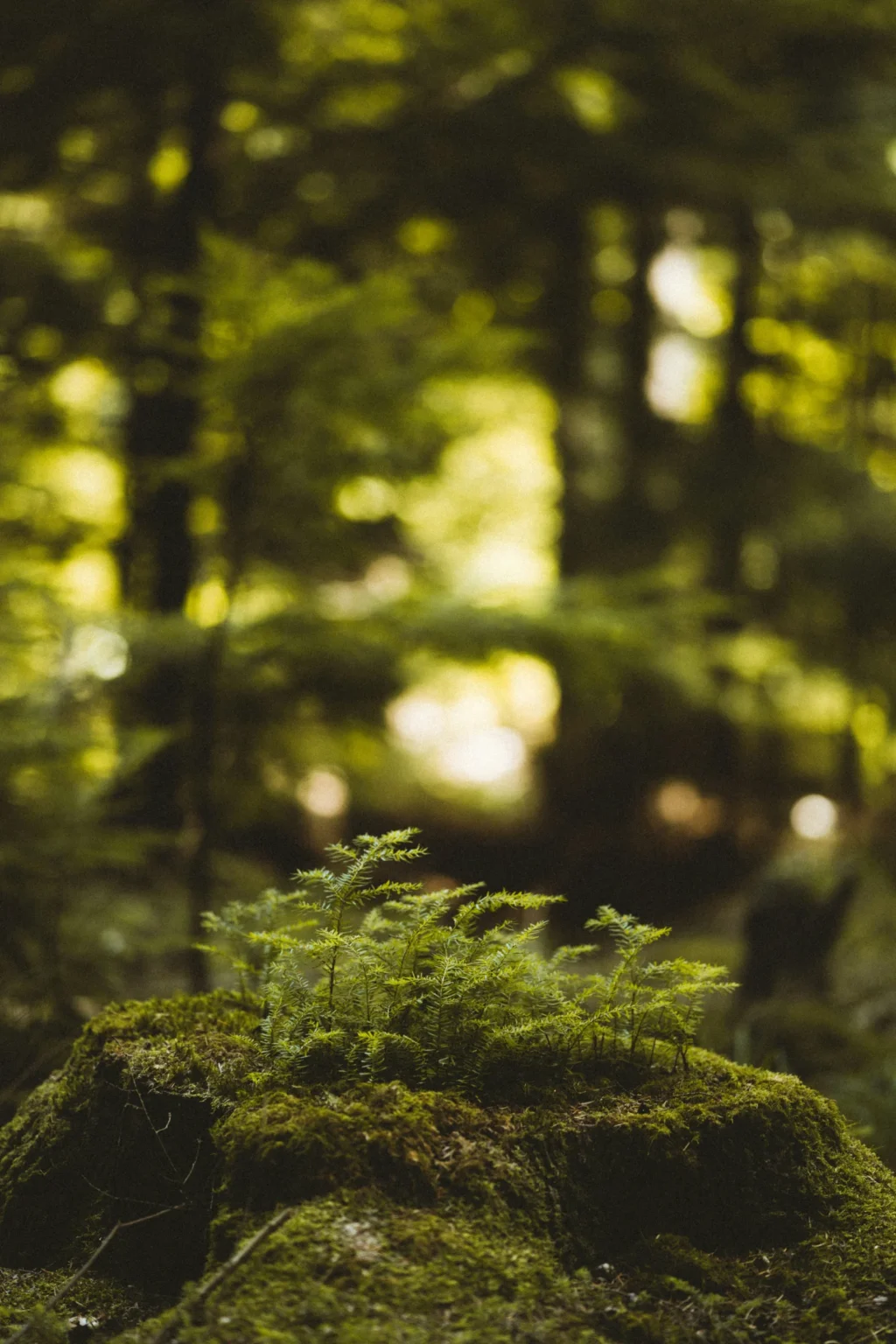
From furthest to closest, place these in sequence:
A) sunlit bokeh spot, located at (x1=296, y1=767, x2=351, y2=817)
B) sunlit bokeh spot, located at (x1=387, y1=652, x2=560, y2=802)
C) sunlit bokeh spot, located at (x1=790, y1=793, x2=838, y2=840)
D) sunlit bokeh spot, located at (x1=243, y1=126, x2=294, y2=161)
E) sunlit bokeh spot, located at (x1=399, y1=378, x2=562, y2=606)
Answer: sunlit bokeh spot, located at (x1=387, y1=652, x2=560, y2=802), sunlit bokeh spot, located at (x1=399, y1=378, x2=562, y2=606), sunlit bokeh spot, located at (x1=296, y1=767, x2=351, y2=817), sunlit bokeh spot, located at (x1=790, y1=793, x2=838, y2=840), sunlit bokeh spot, located at (x1=243, y1=126, x2=294, y2=161)

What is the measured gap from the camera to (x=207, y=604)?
333 inches

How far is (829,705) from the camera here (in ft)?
57.7

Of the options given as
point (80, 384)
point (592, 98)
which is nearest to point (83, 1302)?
point (592, 98)

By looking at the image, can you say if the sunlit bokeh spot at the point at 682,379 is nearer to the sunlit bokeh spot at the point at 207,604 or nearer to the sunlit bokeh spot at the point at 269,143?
the sunlit bokeh spot at the point at 269,143

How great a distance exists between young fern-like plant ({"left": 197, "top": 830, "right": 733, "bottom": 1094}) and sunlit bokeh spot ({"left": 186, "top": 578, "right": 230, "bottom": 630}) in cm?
323

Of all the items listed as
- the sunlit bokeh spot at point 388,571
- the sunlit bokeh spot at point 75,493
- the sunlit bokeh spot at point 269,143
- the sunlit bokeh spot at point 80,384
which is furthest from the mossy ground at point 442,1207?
the sunlit bokeh spot at point 388,571

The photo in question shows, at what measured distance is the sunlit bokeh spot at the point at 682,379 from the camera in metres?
12.9

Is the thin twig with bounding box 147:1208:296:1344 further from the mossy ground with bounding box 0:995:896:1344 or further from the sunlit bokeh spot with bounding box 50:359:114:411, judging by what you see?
the sunlit bokeh spot with bounding box 50:359:114:411

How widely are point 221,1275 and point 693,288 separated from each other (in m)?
18.9

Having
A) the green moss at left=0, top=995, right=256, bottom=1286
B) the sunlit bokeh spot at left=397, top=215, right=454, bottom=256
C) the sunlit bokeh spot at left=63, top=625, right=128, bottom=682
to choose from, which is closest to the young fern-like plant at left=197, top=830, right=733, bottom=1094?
the green moss at left=0, top=995, right=256, bottom=1286

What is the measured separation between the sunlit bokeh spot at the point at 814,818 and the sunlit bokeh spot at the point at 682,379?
19.5ft

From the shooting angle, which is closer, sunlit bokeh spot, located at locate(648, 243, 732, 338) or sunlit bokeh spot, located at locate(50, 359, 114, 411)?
sunlit bokeh spot, located at locate(50, 359, 114, 411)

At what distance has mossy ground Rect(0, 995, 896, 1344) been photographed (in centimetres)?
183

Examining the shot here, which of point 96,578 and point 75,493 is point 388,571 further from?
point 75,493
